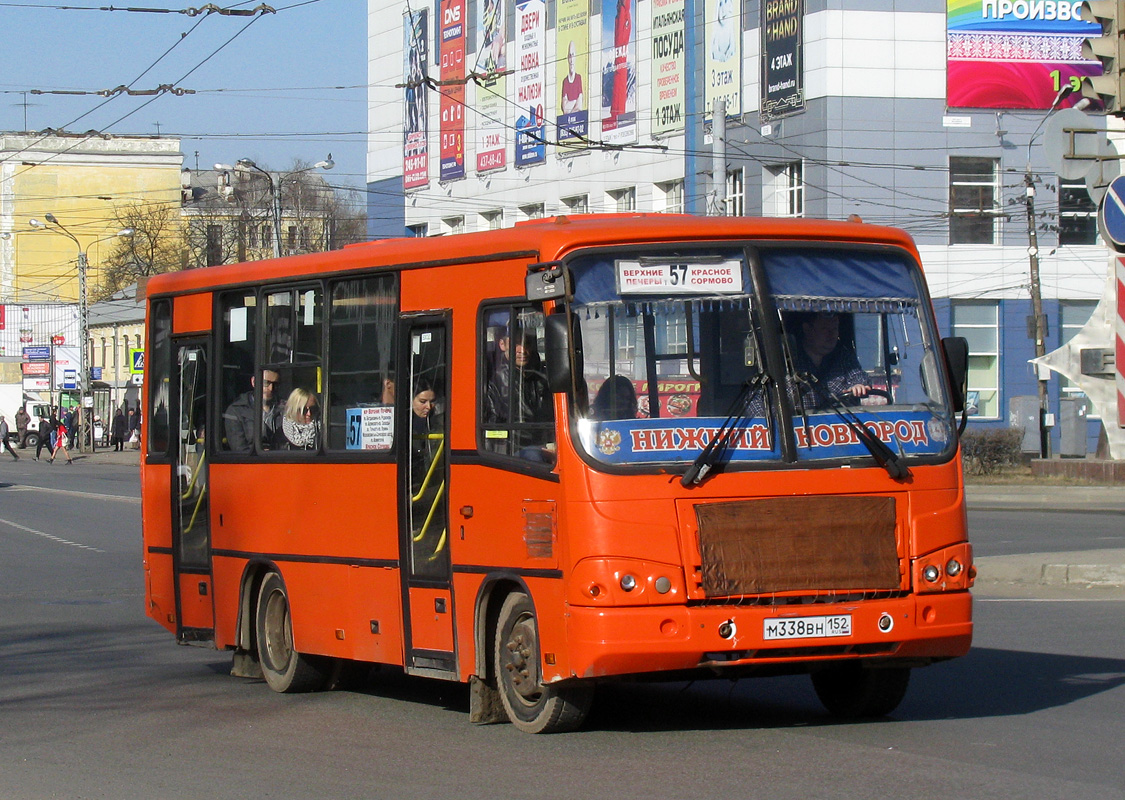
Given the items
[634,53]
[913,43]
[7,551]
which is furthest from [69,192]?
[7,551]

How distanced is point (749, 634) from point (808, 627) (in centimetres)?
30

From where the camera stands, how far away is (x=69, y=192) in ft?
329

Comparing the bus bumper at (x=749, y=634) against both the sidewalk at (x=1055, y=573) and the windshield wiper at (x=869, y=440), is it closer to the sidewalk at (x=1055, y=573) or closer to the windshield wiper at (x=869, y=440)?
the windshield wiper at (x=869, y=440)

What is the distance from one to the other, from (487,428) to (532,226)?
3.52 ft

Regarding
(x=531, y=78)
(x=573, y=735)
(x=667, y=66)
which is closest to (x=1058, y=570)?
(x=573, y=735)

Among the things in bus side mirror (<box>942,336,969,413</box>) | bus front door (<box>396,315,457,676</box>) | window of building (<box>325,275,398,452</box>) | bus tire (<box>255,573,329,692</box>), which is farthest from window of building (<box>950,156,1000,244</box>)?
bus front door (<box>396,315,457,676</box>)

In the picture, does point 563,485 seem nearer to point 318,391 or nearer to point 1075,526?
point 318,391

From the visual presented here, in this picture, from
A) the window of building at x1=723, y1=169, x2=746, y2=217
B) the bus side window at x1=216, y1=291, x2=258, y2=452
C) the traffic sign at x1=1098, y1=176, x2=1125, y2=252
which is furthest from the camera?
the window of building at x1=723, y1=169, x2=746, y2=217

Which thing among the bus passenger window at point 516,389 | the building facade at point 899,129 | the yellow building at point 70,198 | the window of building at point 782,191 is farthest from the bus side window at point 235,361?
the yellow building at point 70,198

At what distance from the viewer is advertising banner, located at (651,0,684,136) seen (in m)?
51.7

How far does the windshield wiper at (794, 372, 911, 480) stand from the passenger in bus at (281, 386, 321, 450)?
3.43 meters

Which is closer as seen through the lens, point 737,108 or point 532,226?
point 532,226

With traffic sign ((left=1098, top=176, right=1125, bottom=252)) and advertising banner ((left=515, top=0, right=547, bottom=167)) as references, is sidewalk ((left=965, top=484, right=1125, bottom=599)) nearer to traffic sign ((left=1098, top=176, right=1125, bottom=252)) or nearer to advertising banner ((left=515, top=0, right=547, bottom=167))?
traffic sign ((left=1098, top=176, right=1125, bottom=252))

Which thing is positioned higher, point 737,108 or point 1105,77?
point 737,108
